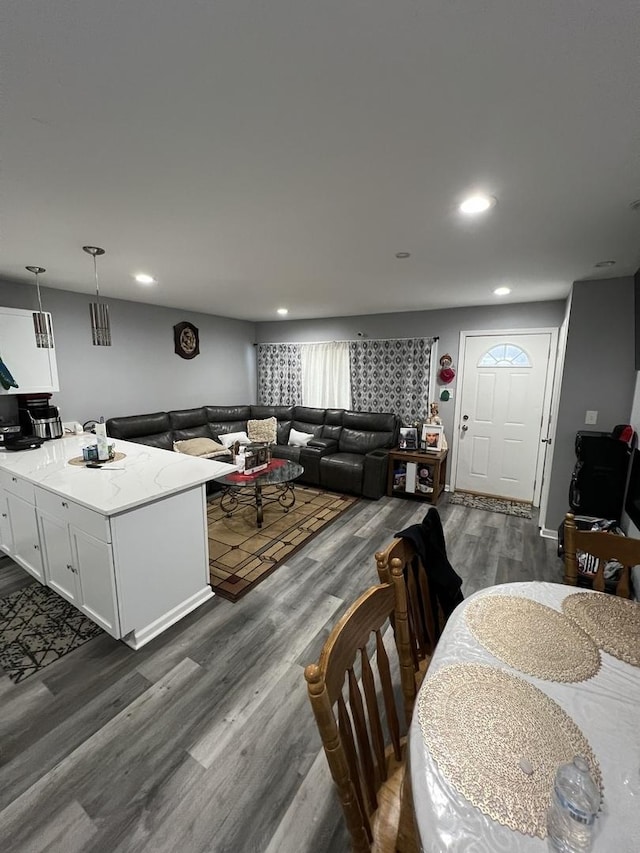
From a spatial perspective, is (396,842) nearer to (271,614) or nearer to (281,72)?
(271,614)

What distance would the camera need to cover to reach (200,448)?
4.55 meters

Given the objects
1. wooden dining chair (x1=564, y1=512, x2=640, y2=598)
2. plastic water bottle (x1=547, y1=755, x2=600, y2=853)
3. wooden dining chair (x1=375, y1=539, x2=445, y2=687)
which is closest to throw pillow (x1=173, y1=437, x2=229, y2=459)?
wooden dining chair (x1=375, y1=539, x2=445, y2=687)

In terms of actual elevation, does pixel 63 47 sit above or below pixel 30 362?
above

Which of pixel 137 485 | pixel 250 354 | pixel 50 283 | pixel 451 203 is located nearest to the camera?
pixel 451 203

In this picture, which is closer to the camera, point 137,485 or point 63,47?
point 63,47

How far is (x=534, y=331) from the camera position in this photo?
13.4 feet

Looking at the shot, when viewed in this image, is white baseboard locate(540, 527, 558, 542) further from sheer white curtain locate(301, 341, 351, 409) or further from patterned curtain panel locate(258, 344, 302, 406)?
patterned curtain panel locate(258, 344, 302, 406)

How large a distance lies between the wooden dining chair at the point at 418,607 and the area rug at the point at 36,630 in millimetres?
1946

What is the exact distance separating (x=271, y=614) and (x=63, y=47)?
267 centimetres

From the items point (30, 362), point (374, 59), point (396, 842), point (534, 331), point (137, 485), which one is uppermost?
point (374, 59)

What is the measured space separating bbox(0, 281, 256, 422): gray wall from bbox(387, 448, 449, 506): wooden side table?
3.12 m

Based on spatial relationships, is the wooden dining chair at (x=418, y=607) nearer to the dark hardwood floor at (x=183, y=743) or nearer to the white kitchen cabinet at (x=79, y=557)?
the dark hardwood floor at (x=183, y=743)

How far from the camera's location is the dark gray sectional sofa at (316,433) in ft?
14.5

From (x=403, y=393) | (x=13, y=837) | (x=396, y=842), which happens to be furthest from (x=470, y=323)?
(x=13, y=837)
